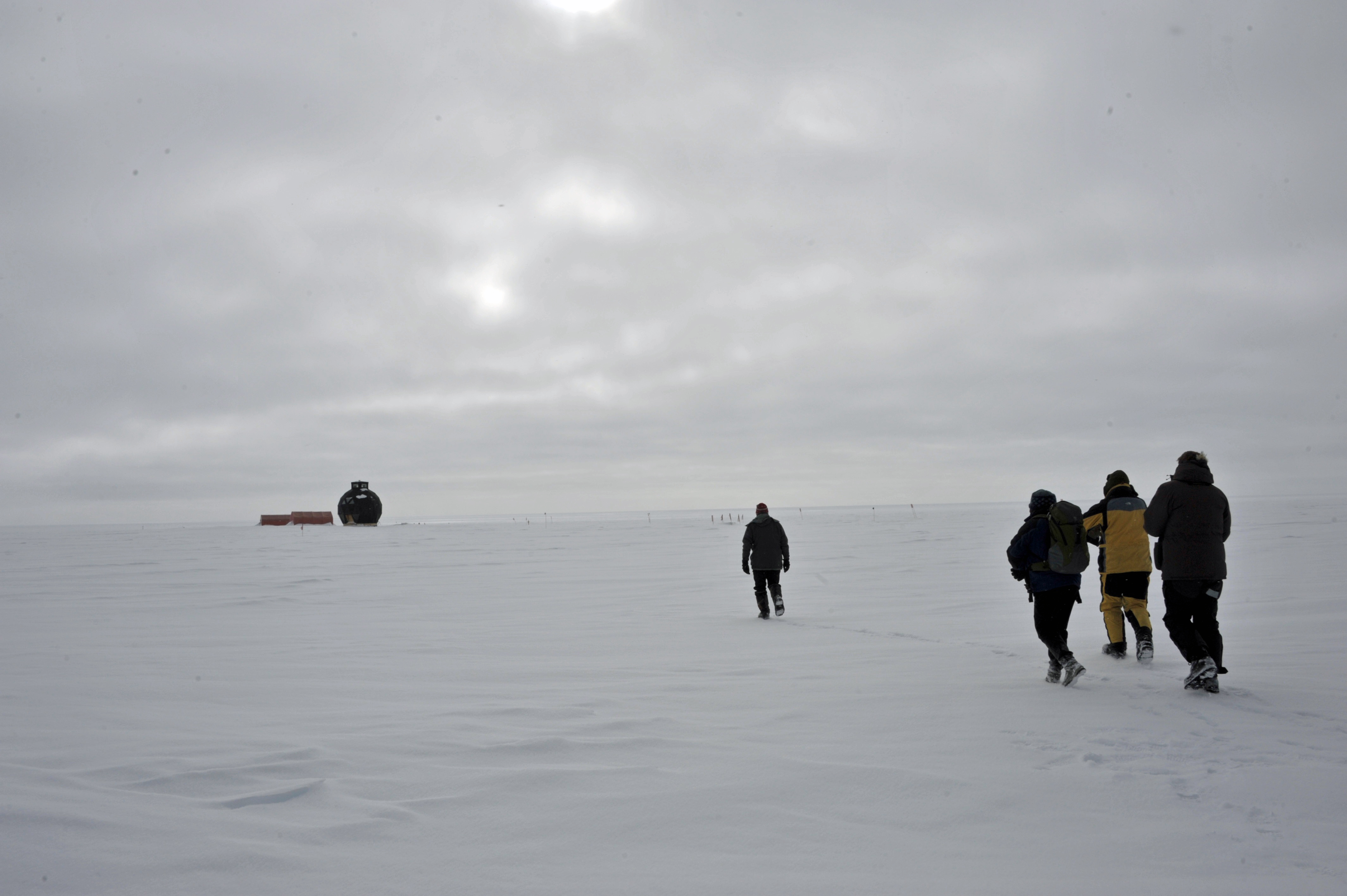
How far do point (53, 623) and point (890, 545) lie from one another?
961 inches

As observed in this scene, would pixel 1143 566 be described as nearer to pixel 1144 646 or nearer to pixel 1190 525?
pixel 1144 646

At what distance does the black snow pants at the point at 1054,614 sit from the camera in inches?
282

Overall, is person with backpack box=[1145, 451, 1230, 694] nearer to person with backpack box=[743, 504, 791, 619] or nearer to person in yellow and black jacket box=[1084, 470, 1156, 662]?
person in yellow and black jacket box=[1084, 470, 1156, 662]

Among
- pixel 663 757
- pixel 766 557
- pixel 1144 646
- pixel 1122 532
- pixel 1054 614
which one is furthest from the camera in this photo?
pixel 766 557

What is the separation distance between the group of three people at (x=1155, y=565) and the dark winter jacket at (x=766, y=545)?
5196 mm

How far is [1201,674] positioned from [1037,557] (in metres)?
1.50

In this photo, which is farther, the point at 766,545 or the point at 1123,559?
the point at 766,545

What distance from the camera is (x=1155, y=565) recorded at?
23.6 feet

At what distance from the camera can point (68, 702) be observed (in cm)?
641

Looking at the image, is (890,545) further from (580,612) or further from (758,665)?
(758,665)

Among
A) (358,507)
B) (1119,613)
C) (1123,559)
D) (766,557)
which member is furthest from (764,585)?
(358,507)

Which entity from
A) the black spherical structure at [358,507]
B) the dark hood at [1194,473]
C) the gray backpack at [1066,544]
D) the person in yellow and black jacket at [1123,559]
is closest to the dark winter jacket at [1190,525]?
the dark hood at [1194,473]

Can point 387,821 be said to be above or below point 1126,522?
below

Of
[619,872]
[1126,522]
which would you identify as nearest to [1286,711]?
[1126,522]
